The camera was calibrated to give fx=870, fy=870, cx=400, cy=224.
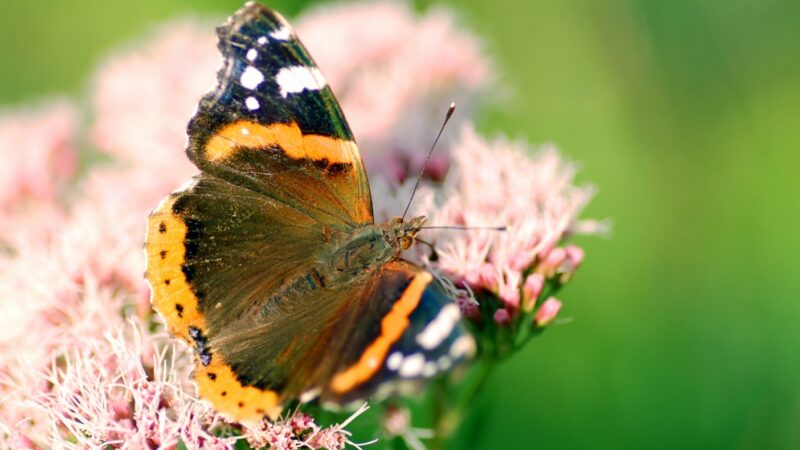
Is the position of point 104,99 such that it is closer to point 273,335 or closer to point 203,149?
point 203,149

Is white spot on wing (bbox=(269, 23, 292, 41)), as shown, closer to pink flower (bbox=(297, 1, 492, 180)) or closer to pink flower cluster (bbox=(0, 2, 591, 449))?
pink flower cluster (bbox=(0, 2, 591, 449))

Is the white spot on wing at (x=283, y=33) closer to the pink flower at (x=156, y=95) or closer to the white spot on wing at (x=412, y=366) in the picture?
the white spot on wing at (x=412, y=366)

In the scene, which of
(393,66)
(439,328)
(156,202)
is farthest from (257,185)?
(393,66)

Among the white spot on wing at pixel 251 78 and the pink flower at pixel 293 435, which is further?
the white spot on wing at pixel 251 78

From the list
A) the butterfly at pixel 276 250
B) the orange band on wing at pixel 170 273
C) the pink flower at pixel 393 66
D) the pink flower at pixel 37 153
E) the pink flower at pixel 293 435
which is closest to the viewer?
the butterfly at pixel 276 250

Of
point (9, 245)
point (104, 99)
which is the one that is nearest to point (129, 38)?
point (104, 99)

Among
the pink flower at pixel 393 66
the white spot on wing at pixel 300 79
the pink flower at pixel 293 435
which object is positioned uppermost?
the pink flower at pixel 393 66

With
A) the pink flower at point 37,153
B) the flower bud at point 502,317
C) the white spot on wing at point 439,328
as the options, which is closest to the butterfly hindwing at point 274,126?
the flower bud at point 502,317

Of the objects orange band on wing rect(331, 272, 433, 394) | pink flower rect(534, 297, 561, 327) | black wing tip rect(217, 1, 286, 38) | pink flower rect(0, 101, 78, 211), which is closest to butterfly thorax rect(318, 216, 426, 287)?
orange band on wing rect(331, 272, 433, 394)
